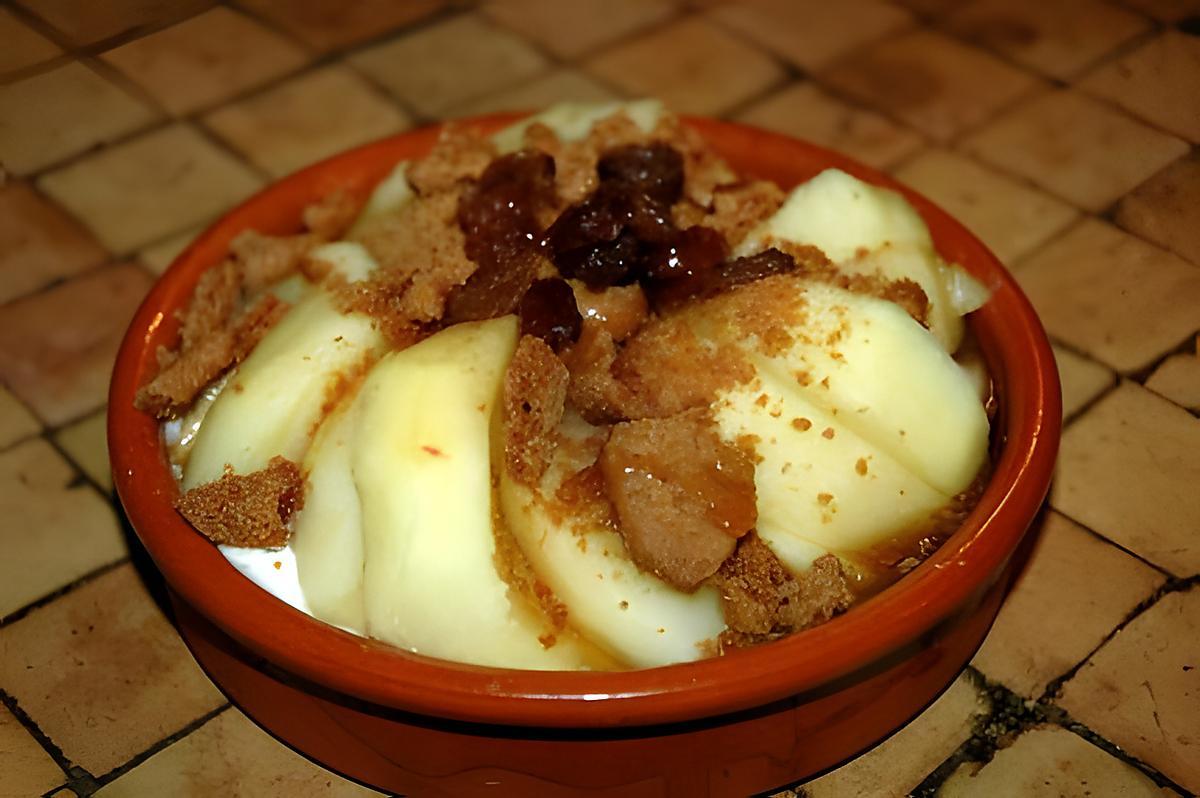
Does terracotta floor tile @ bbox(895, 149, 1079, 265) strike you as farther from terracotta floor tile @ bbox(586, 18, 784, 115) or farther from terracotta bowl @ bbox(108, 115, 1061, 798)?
terracotta bowl @ bbox(108, 115, 1061, 798)

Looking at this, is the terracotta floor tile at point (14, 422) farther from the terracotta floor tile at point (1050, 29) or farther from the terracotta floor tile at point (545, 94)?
the terracotta floor tile at point (1050, 29)

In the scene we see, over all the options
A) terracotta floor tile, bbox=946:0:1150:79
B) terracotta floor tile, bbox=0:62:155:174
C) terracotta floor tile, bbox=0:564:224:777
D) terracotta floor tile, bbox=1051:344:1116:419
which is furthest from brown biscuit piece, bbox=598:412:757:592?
terracotta floor tile, bbox=946:0:1150:79

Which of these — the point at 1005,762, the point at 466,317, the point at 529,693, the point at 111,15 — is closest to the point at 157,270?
the point at 111,15

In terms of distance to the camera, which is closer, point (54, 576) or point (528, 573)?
point (528, 573)

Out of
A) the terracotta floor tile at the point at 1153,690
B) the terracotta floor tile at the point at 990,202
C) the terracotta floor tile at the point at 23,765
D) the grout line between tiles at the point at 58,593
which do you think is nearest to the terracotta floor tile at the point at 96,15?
the grout line between tiles at the point at 58,593

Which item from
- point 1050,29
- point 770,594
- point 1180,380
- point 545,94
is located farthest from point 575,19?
point 770,594

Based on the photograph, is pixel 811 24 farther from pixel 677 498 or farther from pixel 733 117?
pixel 677 498

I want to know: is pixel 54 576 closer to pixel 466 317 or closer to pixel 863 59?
pixel 466 317
